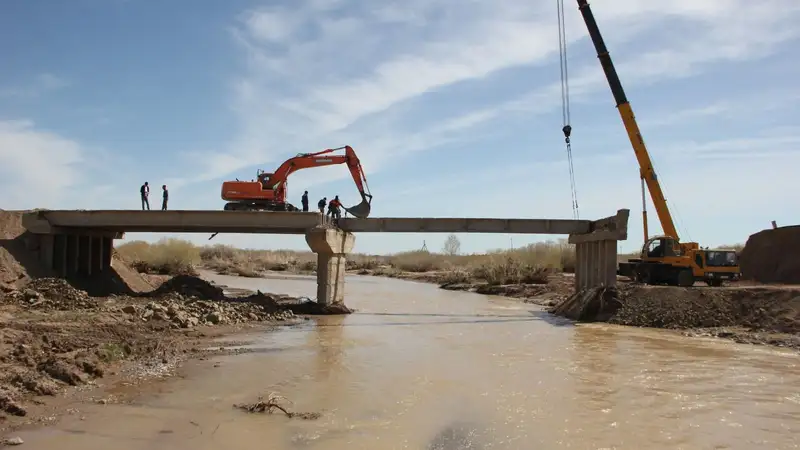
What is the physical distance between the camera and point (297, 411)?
9.35m

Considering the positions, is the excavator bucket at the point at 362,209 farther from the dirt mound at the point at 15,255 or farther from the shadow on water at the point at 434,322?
the dirt mound at the point at 15,255

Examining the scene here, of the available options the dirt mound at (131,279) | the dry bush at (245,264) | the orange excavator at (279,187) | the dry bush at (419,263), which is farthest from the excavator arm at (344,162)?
the dry bush at (419,263)

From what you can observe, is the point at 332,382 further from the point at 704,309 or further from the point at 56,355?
the point at 704,309

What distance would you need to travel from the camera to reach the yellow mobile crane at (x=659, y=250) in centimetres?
2427

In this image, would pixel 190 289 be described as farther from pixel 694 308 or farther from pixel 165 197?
pixel 694 308

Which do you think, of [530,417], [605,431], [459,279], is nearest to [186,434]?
[530,417]

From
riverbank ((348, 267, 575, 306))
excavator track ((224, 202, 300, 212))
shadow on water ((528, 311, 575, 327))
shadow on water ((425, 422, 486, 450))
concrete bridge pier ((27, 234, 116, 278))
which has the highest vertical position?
excavator track ((224, 202, 300, 212))

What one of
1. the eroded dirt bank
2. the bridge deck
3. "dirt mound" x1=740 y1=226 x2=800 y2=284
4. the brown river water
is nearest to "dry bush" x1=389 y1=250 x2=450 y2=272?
"dirt mound" x1=740 y1=226 x2=800 y2=284

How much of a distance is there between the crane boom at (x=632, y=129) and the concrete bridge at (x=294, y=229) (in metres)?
2.71

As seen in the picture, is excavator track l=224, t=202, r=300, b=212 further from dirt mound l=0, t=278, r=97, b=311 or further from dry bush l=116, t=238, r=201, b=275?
dry bush l=116, t=238, r=201, b=275

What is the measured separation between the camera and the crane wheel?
24.2 metres

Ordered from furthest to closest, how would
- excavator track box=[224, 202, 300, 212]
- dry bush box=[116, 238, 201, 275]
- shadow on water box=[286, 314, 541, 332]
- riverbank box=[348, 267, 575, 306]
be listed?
dry bush box=[116, 238, 201, 275] → riverbank box=[348, 267, 575, 306] → excavator track box=[224, 202, 300, 212] → shadow on water box=[286, 314, 541, 332]

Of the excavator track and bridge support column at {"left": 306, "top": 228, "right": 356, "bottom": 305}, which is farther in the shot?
the excavator track

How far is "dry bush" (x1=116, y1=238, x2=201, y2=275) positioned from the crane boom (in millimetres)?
26631
